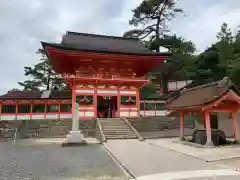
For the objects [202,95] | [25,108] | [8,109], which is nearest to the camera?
[202,95]

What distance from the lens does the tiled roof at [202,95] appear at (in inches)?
427

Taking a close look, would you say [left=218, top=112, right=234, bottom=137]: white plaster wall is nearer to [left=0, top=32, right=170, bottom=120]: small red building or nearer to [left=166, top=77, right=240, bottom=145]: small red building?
[left=166, top=77, right=240, bottom=145]: small red building

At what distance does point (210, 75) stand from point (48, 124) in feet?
63.6

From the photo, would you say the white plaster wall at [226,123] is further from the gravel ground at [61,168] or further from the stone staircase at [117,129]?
the gravel ground at [61,168]

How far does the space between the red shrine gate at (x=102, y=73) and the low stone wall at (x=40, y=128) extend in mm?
1710

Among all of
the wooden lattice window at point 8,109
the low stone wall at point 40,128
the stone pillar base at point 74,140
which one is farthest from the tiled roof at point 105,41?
the stone pillar base at point 74,140

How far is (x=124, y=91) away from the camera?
19.8 meters

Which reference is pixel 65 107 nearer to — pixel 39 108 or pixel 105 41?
pixel 39 108

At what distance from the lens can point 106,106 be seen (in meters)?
23.0

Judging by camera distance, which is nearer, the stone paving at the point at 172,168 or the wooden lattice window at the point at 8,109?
the stone paving at the point at 172,168

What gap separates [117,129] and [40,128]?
6.32m

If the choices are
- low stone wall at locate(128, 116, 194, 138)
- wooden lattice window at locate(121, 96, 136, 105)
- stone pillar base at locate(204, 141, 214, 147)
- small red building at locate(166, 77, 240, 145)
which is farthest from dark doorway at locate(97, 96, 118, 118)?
stone pillar base at locate(204, 141, 214, 147)

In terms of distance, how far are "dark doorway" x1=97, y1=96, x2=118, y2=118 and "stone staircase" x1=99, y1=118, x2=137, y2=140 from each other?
4311 millimetres

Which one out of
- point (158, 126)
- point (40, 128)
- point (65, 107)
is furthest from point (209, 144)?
point (65, 107)
